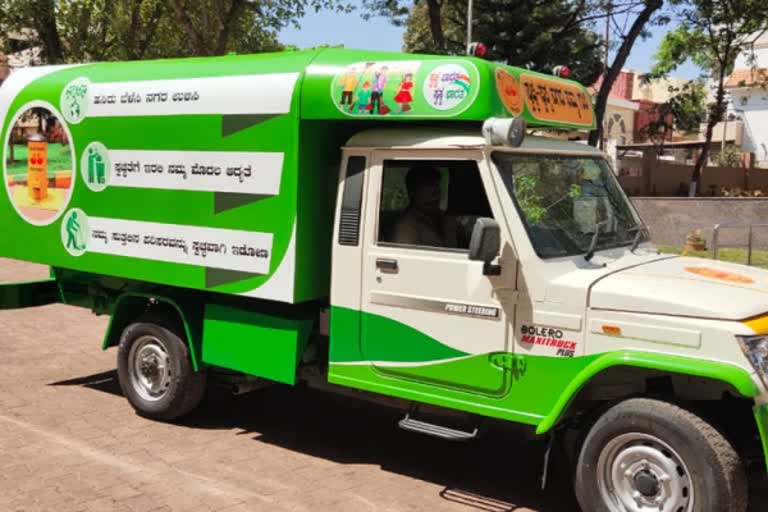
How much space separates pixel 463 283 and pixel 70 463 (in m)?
2.98

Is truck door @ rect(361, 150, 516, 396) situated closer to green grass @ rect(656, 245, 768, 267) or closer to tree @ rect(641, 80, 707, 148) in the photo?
green grass @ rect(656, 245, 768, 267)

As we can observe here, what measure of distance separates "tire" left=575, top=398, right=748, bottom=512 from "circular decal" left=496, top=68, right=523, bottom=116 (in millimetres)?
1866

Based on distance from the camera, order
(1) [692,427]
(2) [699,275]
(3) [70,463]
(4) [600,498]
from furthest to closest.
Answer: (3) [70,463], (2) [699,275], (4) [600,498], (1) [692,427]

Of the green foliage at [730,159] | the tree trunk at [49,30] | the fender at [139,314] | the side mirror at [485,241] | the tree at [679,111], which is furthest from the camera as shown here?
the green foliage at [730,159]

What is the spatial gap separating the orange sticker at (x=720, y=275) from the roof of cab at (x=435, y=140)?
1.14m

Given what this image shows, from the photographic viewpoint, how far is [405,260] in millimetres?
5145

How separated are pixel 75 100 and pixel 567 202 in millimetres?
4109

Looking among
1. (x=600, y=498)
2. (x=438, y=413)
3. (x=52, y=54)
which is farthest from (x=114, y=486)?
(x=52, y=54)

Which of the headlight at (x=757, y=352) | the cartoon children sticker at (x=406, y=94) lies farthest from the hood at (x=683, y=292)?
the cartoon children sticker at (x=406, y=94)

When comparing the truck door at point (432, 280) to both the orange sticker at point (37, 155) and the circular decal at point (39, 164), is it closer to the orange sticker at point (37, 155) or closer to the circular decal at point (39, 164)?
the circular decal at point (39, 164)

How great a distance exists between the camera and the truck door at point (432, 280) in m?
4.85

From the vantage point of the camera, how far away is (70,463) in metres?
5.62

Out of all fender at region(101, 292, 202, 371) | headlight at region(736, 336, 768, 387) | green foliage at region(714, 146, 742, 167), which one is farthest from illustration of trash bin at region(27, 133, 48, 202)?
green foliage at region(714, 146, 742, 167)

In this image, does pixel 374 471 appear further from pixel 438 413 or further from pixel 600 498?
pixel 600 498
